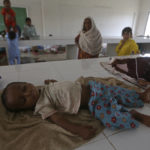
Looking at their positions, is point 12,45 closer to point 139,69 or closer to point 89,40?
point 89,40

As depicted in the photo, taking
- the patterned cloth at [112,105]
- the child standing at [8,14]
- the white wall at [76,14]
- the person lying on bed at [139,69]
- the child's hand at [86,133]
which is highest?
the white wall at [76,14]

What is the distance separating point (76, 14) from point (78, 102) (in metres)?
5.06

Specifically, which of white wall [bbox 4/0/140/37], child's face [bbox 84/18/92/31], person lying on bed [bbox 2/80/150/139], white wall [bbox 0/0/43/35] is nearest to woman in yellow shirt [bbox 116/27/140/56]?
child's face [bbox 84/18/92/31]

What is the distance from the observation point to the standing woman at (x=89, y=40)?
6.96 feet

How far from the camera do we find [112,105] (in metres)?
0.75

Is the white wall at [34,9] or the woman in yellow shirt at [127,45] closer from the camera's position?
the woman in yellow shirt at [127,45]

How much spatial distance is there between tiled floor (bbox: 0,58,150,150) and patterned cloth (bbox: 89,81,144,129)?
0.17 ft

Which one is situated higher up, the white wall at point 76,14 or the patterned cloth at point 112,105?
the white wall at point 76,14

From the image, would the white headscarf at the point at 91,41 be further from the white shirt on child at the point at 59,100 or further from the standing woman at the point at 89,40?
the white shirt on child at the point at 59,100

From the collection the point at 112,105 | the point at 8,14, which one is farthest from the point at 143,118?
the point at 8,14

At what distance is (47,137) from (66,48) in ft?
9.66

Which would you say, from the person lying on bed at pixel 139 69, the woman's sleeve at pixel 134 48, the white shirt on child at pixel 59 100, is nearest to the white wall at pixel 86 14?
the woman's sleeve at pixel 134 48

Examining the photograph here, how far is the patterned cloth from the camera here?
677 millimetres

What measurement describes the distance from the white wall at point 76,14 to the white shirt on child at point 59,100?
440 cm
